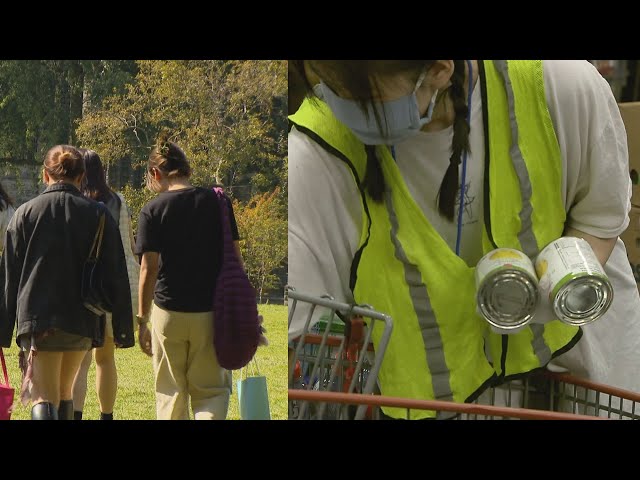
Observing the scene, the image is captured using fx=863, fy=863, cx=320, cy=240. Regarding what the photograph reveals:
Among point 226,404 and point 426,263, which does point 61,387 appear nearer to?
point 226,404

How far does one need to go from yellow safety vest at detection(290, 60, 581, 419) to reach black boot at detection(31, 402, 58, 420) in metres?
0.90

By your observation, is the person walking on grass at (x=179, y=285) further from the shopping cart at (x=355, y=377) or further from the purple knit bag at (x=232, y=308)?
the shopping cart at (x=355, y=377)

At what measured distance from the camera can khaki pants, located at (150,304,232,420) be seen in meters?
2.32

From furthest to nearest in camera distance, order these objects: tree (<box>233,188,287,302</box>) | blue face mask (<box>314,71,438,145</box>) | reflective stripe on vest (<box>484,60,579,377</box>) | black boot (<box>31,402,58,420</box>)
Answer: black boot (<box>31,402,58,420</box>) → tree (<box>233,188,287,302</box>) → reflective stripe on vest (<box>484,60,579,377</box>) → blue face mask (<box>314,71,438,145</box>)

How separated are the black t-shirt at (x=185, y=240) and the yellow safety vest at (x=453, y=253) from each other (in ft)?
1.20

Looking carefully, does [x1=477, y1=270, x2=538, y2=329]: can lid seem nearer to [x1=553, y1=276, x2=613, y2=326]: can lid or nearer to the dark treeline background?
[x1=553, y1=276, x2=613, y2=326]: can lid

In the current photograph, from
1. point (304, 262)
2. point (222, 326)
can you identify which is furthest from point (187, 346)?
point (304, 262)

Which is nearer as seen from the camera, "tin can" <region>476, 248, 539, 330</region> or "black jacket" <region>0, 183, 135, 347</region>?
"tin can" <region>476, 248, 539, 330</region>

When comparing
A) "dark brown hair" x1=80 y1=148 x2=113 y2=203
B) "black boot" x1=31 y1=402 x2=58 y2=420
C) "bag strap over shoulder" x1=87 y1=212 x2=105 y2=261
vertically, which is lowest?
"black boot" x1=31 y1=402 x2=58 y2=420

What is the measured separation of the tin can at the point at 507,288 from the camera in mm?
2076

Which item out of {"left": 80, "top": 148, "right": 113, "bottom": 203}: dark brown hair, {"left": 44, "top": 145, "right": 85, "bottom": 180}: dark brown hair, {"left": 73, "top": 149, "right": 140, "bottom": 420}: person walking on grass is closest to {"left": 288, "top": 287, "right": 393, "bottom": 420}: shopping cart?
{"left": 73, "top": 149, "right": 140, "bottom": 420}: person walking on grass

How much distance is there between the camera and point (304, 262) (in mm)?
2166

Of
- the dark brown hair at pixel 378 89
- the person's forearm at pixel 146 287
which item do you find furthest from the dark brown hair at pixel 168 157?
the dark brown hair at pixel 378 89

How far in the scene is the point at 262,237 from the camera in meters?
2.26
